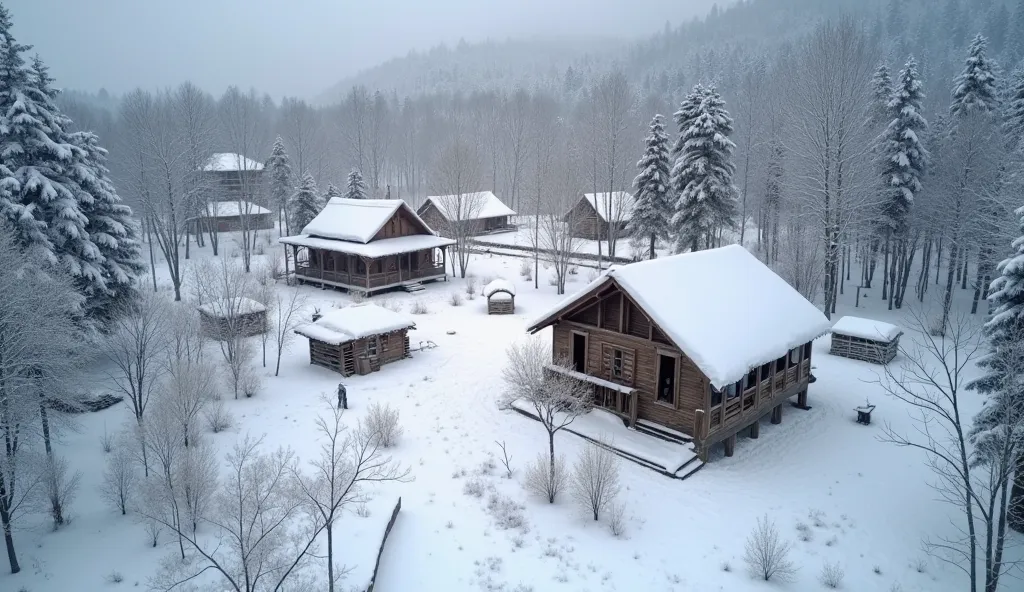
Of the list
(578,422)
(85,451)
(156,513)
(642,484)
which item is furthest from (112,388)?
(642,484)

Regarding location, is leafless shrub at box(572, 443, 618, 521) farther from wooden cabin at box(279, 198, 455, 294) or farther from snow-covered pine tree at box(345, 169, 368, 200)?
snow-covered pine tree at box(345, 169, 368, 200)

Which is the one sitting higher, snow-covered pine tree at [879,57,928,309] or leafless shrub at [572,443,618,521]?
snow-covered pine tree at [879,57,928,309]

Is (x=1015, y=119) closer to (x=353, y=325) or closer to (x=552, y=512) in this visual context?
(x=552, y=512)

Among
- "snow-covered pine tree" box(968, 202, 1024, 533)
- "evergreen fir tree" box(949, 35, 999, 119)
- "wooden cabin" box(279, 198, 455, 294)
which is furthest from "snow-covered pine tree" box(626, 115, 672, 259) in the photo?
"snow-covered pine tree" box(968, 202, 1024, 533)

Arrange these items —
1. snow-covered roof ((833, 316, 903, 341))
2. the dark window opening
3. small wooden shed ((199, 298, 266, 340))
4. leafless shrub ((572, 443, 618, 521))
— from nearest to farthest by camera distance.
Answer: leafless shrub ((572, 443, 618, 521)) → the dark window opening → small wooden shed ((199, 298, 266, 340)) → snow-covered roof ((833, 316, 903, 341))

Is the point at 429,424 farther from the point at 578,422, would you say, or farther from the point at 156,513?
the point at 156,513

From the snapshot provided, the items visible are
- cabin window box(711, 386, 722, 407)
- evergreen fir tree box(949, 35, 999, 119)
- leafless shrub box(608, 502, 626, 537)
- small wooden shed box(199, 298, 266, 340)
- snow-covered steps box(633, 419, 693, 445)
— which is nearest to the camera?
leafless shrub box(608, 502, 626, 537)
